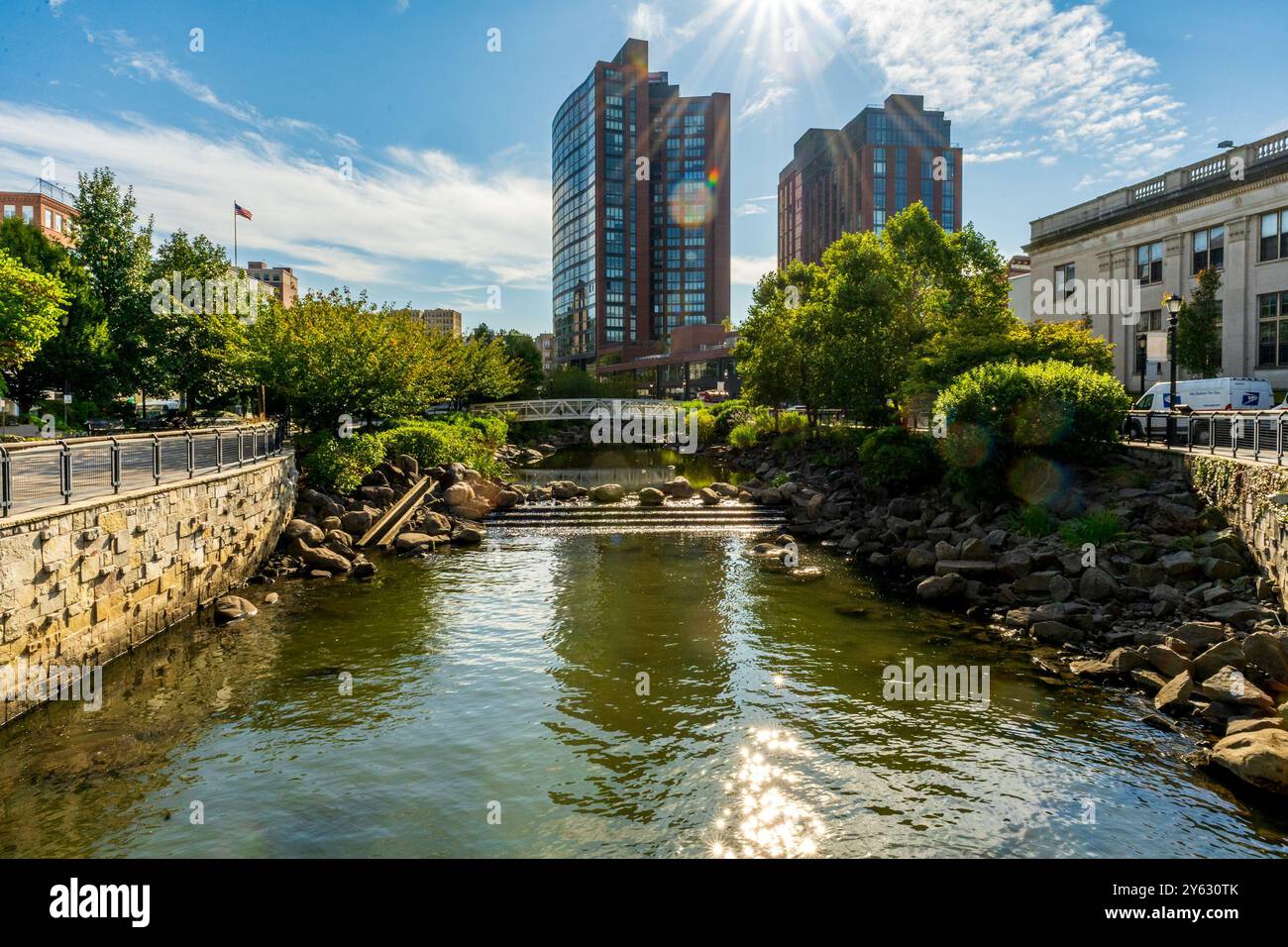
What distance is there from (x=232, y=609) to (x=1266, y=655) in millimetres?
17745

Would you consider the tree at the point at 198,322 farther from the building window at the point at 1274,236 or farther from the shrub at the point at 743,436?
the building window at the point at 1274,236

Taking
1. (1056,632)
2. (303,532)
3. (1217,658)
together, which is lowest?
(1056,632)

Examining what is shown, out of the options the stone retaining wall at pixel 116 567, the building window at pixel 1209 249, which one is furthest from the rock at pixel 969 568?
the building window at pixel 1209 249

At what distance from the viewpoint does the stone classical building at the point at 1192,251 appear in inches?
1345

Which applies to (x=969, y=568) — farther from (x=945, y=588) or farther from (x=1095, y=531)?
(x=1095, y=531)

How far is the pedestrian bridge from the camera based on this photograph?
67188 millimetres

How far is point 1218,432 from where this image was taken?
20172 mm

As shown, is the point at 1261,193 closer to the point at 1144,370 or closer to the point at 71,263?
the point at 1144,370

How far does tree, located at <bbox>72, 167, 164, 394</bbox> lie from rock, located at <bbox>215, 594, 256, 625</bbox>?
18226 millimetres

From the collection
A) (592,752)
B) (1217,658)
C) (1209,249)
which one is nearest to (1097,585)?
Answer: (1217,658)

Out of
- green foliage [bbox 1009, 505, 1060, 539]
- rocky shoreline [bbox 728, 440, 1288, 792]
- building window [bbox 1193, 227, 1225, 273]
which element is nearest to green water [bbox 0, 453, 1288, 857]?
rocky shoreline [bbox 728, 440, 1288, 792]

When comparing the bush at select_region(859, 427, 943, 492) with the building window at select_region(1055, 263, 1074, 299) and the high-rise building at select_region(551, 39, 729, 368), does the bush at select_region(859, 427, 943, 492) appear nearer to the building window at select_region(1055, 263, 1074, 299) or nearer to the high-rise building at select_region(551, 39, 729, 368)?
the building window at select_region(1055, 263, 1074, 299)

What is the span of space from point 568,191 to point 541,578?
145 metres

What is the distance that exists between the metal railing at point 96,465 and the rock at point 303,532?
351cm
